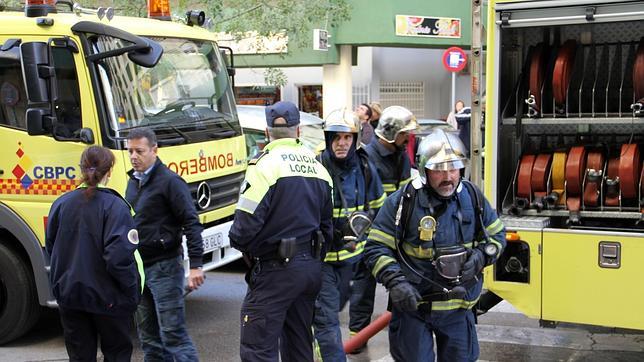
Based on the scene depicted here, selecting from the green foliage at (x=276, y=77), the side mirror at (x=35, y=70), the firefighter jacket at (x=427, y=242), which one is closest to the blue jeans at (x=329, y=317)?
the firefighter jacket at (x=427, y=242)

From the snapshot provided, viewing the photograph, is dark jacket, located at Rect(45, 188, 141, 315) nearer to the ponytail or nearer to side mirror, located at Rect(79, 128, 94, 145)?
the ponytail

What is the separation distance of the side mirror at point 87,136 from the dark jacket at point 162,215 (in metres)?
1.18

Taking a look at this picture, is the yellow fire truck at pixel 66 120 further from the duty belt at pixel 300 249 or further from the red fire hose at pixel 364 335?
the duty belt at pixel 300 249

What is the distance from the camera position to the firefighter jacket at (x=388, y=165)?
6254 mm

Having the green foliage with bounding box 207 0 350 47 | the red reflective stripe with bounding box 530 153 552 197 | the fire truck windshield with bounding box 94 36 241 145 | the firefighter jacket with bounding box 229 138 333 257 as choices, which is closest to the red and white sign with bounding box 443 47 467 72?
the green foliage with bounding box 207 0 350 47

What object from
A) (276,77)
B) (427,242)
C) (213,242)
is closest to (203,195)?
(213,242)

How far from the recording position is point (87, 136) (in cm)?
593

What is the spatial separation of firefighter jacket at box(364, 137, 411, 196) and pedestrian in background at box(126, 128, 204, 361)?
1.83 metres

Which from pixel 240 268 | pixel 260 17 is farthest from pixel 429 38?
pixel 240 268

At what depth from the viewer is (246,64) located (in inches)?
845

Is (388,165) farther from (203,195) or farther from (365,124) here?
(365,124)

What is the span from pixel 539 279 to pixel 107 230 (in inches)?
105

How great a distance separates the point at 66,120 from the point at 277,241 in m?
2.65

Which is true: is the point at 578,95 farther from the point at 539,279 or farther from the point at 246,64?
the point at 246,64
